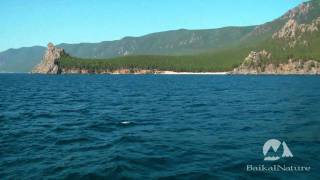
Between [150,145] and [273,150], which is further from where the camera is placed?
[150,145]

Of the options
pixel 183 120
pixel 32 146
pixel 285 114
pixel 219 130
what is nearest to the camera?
pixel 32 146

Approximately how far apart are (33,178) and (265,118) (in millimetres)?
33572

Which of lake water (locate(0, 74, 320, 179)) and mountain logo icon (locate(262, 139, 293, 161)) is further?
mountain logo icon (locate(262, 139, 293, 161))

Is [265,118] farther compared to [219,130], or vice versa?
[265,118]

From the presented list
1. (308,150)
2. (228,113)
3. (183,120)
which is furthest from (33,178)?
(228,113)

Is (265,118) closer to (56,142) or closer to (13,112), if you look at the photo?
(56,142)

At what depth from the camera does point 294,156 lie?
3019 cm

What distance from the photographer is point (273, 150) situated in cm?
3247

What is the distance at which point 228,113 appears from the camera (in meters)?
59.0

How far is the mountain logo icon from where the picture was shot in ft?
97.8

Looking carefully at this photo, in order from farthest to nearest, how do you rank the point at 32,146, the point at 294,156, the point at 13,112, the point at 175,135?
1. the point at 13,112
2. the point at 175,135
3. the point at 32,146
4. the point at 294,156

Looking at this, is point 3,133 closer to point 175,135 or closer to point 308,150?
point 175,135

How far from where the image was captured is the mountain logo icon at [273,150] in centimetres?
2981

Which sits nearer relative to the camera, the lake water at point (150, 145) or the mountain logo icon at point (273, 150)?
the lake water at point (150, 145)
